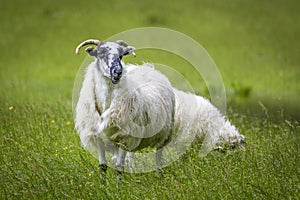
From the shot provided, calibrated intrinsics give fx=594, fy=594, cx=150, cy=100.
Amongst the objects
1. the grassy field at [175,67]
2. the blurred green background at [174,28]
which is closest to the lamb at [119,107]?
the grassy field at [175,67]

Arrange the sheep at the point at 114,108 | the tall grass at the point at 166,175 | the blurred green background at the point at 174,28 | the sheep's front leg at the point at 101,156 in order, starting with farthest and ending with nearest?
the blurred green background at the point at 174,28
the sheep's front leg at the point at 101,156
the sheep at the point at 114,108
the tall grass at the point at 166,175

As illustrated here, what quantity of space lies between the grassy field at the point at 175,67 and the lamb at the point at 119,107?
0.37 meters

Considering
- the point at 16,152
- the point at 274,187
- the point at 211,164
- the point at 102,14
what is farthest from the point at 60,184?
the point at 102,14

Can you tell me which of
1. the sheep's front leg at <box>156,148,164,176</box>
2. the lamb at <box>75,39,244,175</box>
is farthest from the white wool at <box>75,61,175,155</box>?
the sheep's front leg at <box>156,148,164,176</box>

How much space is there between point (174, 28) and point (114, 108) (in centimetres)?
1668

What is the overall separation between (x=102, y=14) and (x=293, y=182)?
19.6 metres

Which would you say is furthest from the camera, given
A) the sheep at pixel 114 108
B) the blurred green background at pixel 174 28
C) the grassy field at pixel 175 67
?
the blurred green background at pixel 174 28

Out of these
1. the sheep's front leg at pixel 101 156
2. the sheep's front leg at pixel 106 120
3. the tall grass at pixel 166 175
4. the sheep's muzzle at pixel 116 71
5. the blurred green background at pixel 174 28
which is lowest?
the blurred green background at pixel 174 28

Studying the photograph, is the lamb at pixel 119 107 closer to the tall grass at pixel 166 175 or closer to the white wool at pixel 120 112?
the white wool at pixel 120 112

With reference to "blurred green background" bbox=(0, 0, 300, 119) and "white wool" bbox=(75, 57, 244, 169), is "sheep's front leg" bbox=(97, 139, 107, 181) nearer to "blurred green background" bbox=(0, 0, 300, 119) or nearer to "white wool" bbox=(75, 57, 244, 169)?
"white wool" bbox=(75, 57, 244, 169)

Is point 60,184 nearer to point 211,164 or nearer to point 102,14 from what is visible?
point 211,164

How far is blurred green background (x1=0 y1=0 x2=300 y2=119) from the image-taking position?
62.9 ft

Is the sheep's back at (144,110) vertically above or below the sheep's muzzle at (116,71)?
below

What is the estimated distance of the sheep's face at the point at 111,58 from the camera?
22.7ft
